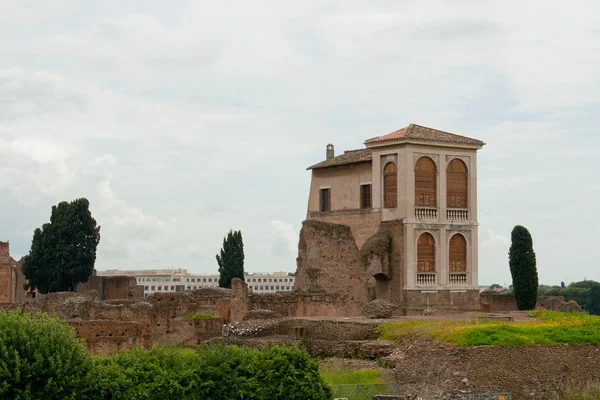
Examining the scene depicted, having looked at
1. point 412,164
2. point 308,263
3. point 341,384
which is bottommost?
point 341,384

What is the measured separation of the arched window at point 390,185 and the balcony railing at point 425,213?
2.99 feet

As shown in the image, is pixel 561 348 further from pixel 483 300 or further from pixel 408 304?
pixel 483 300

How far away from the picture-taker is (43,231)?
188ft

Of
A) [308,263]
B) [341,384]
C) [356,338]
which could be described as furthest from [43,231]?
[341,384]

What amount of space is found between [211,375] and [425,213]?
63.9 feet

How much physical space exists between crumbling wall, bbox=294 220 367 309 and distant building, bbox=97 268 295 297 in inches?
3476

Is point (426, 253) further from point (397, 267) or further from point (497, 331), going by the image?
point (497, 331)

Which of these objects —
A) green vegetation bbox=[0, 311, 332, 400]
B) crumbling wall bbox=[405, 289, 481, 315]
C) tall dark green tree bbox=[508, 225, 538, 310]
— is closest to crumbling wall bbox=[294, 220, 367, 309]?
crumbling wall bbox=[405, 289, 481, 315]

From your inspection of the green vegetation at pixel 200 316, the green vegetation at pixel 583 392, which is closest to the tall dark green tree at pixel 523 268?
the green vegetation at pixel 200 316

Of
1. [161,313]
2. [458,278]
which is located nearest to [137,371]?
[161,313]

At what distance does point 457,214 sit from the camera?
42.9m

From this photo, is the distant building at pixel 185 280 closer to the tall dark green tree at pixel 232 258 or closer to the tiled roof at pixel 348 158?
the tall dark green tree at pixel 232 258

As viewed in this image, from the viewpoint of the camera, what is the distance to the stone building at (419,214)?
4138 cm

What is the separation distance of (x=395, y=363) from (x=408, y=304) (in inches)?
536
